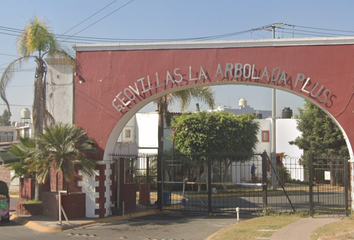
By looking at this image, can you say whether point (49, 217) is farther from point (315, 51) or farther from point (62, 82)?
point (315, 51)

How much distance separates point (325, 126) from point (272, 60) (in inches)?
652

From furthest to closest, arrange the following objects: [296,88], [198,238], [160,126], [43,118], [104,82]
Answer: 1. [160,126]
2. [43,118]
3. [104,82]
4. [296,88]
5. [198,238]

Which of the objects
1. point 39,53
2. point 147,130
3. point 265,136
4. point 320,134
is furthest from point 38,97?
point 265,136

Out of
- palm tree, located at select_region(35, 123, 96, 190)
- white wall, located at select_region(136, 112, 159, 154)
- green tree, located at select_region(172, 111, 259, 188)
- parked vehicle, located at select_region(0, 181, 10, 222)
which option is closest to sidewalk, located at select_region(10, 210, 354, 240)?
parked vehicle, located at select_region(0, 181, 10, 222)

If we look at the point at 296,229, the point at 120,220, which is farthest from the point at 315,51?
the point at 120,220

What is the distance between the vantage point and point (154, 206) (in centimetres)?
1950

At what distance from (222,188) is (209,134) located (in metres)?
3.96

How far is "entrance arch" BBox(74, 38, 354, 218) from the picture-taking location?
1477 centimetres

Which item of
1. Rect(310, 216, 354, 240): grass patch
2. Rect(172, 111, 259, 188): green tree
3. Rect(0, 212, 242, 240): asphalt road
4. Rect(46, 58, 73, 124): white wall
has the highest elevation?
Rect(46, 58, 73, 124): white wall

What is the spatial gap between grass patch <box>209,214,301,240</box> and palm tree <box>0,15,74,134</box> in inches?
330

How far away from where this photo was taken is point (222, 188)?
29062 millimetres

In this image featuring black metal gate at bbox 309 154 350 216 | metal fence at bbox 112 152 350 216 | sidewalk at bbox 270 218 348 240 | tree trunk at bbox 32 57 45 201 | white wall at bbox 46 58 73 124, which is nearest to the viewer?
sidewalk at bbox 270 218 348 240

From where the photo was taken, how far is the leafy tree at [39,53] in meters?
16.8

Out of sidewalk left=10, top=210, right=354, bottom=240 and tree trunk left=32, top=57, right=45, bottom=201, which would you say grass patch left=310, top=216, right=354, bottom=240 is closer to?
sidewalk left=10, top=210, right=354, bottom=240
